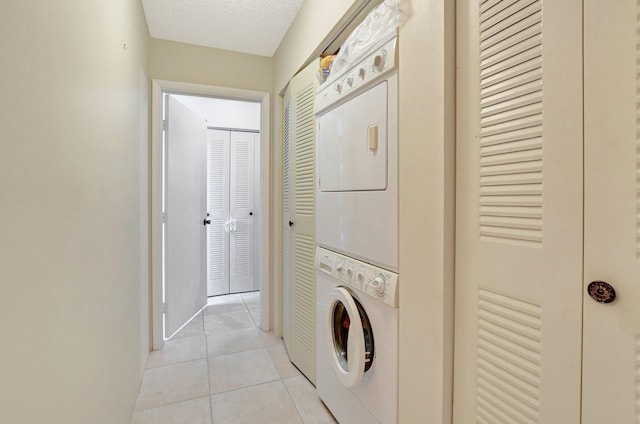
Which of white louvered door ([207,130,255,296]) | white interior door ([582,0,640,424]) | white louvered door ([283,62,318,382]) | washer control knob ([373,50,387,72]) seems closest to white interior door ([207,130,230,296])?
white louvered door ([207,130,255,296])

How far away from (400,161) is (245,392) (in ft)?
5.62

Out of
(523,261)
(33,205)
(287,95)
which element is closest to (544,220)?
(523,261)

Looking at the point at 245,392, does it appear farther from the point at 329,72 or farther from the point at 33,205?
the point at 329,72

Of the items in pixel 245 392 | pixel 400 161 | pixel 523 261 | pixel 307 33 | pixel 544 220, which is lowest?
pixel 245 392

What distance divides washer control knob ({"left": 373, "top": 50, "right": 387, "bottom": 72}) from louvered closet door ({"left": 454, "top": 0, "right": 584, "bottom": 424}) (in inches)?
11.6

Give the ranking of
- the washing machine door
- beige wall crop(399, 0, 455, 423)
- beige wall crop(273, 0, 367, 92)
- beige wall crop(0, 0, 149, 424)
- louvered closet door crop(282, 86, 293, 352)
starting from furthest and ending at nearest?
louvered closet door crop(282, 86, 293, 352) → beige wall crop(273, 0, 367, 92) → the washing machine door → beige wall crop(399, 0, 455, 423) → beige wall crop(0, 0, 149, 424)

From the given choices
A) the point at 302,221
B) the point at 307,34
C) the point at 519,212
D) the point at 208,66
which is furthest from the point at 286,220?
→ the point at 519,212

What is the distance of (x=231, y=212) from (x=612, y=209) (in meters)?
3.57

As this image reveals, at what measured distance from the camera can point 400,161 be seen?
44.4 inches

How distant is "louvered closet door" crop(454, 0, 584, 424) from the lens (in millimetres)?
682

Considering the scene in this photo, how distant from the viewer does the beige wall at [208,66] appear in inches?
95.3

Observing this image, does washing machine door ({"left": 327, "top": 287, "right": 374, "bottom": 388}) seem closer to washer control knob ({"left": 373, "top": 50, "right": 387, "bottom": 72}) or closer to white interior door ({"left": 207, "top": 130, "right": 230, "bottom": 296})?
washer control knob ({"left": 373, "top": 50, "right": 387, "bottom": 72})

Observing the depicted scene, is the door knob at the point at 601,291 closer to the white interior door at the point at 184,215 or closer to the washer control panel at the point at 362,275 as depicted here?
the washer control panel at the point at 362,275

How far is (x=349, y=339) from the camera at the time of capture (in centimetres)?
137
